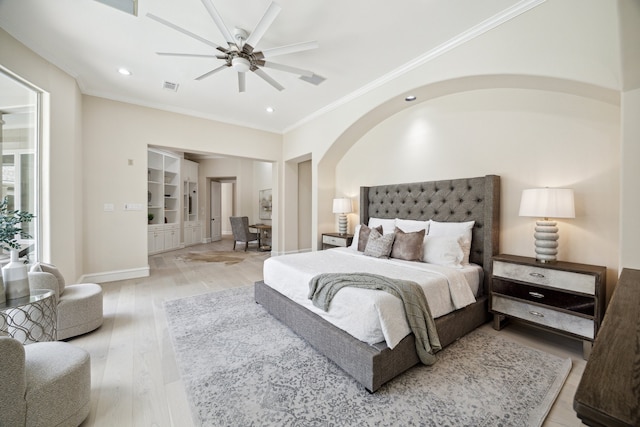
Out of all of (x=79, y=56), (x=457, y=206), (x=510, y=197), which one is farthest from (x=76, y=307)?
(x=510, y=197)

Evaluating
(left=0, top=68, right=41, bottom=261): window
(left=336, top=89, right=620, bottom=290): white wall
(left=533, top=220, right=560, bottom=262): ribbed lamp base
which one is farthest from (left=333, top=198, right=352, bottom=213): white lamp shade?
(left=0, top=68, right=41, bottom=261): window

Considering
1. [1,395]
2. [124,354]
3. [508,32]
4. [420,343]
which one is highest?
[508,32]

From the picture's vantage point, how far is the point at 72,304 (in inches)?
92.1

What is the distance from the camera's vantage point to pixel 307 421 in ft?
4.84

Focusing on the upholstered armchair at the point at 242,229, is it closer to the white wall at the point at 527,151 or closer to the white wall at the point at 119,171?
the white wall at the point at 119,171

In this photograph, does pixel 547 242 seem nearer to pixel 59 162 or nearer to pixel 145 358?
pixel 145 358

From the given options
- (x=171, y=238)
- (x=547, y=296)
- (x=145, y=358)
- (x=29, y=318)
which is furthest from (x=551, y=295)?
(x=171, y=238)

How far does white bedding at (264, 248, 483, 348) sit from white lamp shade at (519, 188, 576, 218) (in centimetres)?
80

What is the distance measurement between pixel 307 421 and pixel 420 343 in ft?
3.04

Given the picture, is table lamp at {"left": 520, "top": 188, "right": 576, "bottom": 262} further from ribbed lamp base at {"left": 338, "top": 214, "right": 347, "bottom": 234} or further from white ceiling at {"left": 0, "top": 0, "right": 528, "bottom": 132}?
ribbed lamp base at {"left": 338, "top": 214, "right": 347, "bottom": 234}

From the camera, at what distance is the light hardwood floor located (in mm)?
1534

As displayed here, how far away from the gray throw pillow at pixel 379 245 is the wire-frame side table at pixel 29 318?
115 inches

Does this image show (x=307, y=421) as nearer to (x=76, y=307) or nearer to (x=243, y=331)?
(x=243, y=331)

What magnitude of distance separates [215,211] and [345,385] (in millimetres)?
8595
